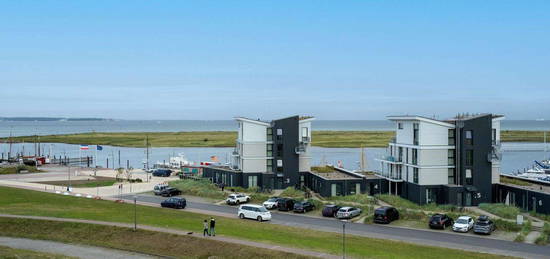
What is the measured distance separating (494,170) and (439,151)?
682 cm

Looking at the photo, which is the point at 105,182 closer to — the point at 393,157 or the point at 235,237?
the point at 393,157

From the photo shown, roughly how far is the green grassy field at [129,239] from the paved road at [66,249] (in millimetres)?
706

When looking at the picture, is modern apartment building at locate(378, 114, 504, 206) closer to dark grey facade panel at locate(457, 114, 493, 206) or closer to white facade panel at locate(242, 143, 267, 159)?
dark grey facade panel at locate(457, 114, 493, 206)

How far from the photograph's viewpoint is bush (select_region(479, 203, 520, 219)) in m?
46.6

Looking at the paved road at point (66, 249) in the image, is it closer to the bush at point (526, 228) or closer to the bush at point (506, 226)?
the bush at point (506, 226)

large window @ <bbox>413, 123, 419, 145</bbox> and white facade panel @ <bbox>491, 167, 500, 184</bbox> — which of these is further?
white facade panel @ <bbox>491, 167, 500, 184</bbox>

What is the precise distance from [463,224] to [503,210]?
371 inches

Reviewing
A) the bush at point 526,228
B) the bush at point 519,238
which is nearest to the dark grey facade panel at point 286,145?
the bush at point 526,228

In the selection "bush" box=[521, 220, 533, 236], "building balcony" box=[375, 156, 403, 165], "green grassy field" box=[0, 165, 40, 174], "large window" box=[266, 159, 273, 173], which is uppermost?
"building balcony" box=[375, 156, 403, 165]

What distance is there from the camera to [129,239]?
3447 centimetres

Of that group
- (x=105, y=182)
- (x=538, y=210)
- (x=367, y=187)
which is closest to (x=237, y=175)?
(x=367, y=187)

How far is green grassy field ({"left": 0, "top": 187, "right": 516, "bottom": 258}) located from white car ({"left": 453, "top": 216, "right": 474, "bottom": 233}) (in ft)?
27.1

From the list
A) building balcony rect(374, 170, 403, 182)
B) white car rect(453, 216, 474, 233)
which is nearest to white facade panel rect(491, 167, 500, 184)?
building balcony rect(374, 170, 403, 182)

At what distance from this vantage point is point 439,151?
5466cm
